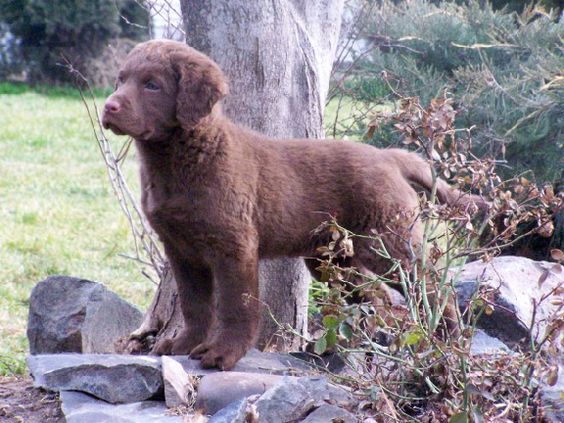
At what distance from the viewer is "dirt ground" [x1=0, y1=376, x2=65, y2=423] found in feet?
12.3

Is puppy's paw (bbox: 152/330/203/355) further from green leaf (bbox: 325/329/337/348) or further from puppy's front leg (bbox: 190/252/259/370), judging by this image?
green leaf (bbox: 325/329/337/348)

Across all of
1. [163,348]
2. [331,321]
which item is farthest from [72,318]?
[331,321]

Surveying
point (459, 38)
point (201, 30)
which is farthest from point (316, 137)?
point (459, 38)

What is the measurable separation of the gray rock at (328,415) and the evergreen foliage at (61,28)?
15011mm

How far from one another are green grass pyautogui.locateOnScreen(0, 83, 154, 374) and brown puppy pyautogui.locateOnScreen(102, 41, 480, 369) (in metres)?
1.52

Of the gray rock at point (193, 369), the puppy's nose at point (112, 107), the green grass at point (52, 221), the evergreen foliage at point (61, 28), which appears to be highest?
the evergreen foliage at point (61, 28)

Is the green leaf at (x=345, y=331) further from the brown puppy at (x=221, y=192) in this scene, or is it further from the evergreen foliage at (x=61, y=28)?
the evergreen foliage at (x=61, y=28)

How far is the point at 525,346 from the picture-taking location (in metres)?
4.48

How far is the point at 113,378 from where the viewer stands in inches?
143

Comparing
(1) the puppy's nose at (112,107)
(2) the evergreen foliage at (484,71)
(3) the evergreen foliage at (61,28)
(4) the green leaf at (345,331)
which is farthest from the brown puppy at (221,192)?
(3) the evergreen foliage at (61,28)

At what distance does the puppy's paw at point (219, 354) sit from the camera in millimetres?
3855

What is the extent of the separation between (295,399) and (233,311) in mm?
792

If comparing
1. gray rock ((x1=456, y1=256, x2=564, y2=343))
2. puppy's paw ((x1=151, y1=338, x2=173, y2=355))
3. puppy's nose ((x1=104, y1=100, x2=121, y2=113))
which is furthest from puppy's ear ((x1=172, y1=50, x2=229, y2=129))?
gray rock ((x1=456, y1=256, x2=564, y2=343))

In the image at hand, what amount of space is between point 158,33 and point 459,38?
8.93 feet
